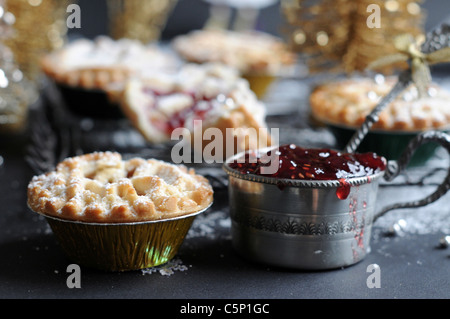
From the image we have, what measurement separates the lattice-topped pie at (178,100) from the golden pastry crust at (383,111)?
0.63ft

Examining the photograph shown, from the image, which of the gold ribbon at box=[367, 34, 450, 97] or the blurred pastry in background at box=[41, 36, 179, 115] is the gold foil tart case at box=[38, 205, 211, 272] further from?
the blurred pastry in background at box=[41, 36, 179, 115]

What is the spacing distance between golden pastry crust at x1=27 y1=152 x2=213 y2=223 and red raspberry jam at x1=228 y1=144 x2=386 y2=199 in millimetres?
100

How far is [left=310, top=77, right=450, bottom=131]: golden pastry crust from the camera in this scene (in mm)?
1612

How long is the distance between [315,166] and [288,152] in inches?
3.1

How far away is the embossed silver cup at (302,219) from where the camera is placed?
111 cm

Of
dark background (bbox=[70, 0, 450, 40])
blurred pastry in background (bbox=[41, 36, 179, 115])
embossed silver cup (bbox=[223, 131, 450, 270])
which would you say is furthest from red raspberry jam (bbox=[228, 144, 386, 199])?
dark background (bbox=[70, 0, 450, 40])

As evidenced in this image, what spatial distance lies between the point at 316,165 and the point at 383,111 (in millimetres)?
553

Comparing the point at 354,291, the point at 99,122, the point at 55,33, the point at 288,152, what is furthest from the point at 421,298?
the point at 55,33

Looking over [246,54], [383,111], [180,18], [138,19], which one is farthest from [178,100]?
[180,18]

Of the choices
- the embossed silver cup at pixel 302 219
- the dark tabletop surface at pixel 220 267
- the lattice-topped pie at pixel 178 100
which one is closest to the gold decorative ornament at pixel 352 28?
the lattice-topped pie at pixel 178 100

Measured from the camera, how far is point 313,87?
84.0 inches
